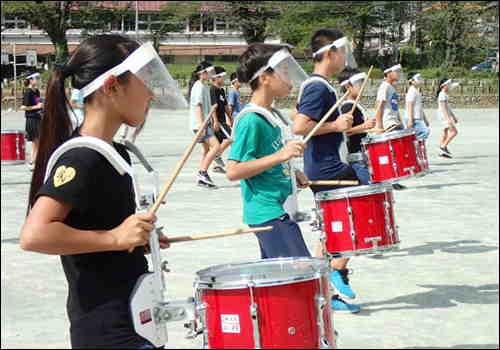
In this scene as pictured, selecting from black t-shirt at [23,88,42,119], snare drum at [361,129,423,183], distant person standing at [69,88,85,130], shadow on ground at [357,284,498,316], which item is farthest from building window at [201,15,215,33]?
distant person standing at [69,88,85,130]

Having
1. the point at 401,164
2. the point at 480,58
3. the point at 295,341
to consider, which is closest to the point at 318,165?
the point at 401,164

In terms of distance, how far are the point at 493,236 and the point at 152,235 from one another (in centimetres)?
737

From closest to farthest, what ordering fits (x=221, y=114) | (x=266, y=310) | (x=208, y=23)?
(x=266, y=310), (x=221, y=114), (x=208, y=23)

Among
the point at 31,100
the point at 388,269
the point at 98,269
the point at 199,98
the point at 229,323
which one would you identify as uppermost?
the point at 31,100

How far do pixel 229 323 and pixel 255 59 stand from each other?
211 centimetres

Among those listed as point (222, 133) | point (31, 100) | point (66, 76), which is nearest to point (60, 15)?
point (31, 100)

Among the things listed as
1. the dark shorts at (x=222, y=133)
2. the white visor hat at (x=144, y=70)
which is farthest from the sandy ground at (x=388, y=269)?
the white visor hat at (x=144, y=70)

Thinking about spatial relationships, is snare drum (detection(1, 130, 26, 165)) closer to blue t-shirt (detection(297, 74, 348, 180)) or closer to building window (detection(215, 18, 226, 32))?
blue t-shirt (detection(297, 74, 348, 180))

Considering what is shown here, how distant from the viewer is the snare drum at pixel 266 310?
3.48 metres

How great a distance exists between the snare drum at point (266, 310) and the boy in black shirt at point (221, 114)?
11284mm

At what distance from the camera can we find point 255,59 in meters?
5.28

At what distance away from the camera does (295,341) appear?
346 centimetres

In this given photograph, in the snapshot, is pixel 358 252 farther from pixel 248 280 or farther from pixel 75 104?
pixel 75 104

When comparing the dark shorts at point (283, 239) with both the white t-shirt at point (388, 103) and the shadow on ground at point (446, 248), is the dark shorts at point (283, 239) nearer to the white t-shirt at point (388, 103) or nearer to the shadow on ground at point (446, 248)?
the shadow on ground at point (446, 248)
